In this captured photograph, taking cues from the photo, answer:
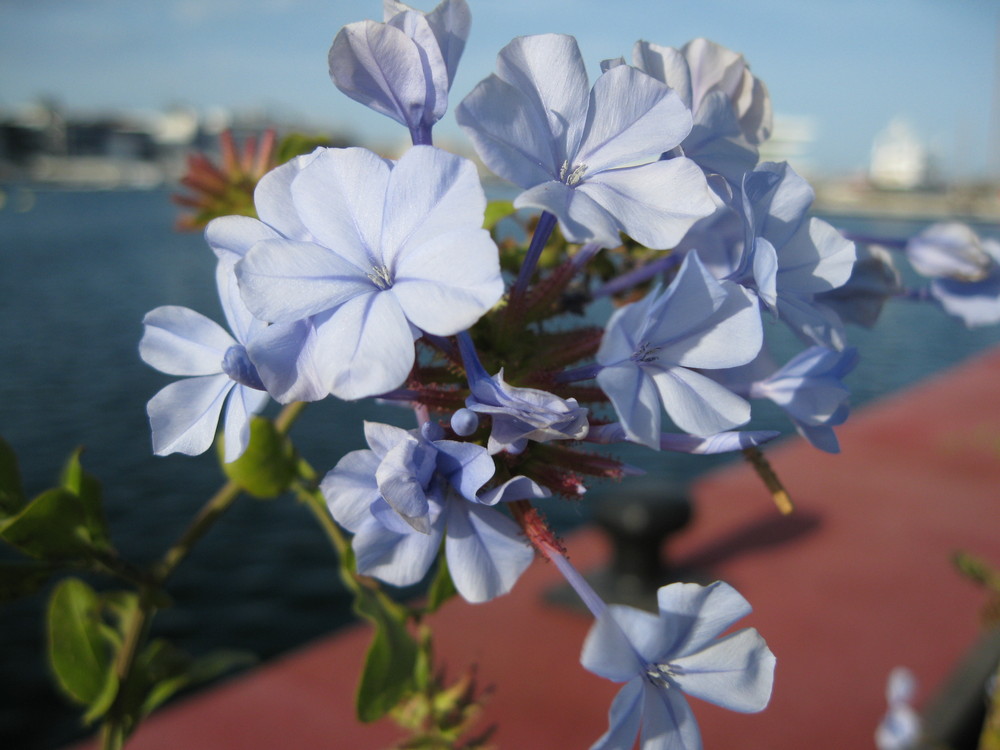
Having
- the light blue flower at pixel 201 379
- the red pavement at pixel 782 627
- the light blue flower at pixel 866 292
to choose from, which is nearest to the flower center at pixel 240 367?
the light blue flower at pixel 201 379

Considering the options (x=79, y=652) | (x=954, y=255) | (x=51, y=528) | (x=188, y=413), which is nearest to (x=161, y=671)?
(x=79, y=652)

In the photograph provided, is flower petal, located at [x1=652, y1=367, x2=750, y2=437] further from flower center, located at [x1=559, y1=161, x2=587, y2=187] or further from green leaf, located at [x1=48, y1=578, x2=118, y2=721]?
green leaf, located at [x1=48, y1=578, x2=118, y2=721]

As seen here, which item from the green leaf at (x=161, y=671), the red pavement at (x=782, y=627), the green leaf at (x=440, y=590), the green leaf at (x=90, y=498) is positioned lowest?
the red pavement at (x=782, y=627)

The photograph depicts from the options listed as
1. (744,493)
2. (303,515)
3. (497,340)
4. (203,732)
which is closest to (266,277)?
(497,340)

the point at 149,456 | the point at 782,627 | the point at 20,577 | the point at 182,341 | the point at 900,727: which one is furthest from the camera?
the point at 149,456

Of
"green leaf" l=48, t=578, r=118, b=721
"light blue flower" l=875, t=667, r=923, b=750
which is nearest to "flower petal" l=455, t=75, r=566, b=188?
"green leaf" l=48, t=578, r=118, b=721

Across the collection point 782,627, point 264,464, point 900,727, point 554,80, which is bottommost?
point 782,627

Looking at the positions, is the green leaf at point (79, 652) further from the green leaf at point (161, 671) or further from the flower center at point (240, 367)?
the flower center at point (240, 367)

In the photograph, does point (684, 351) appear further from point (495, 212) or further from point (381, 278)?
point (495, 212)
